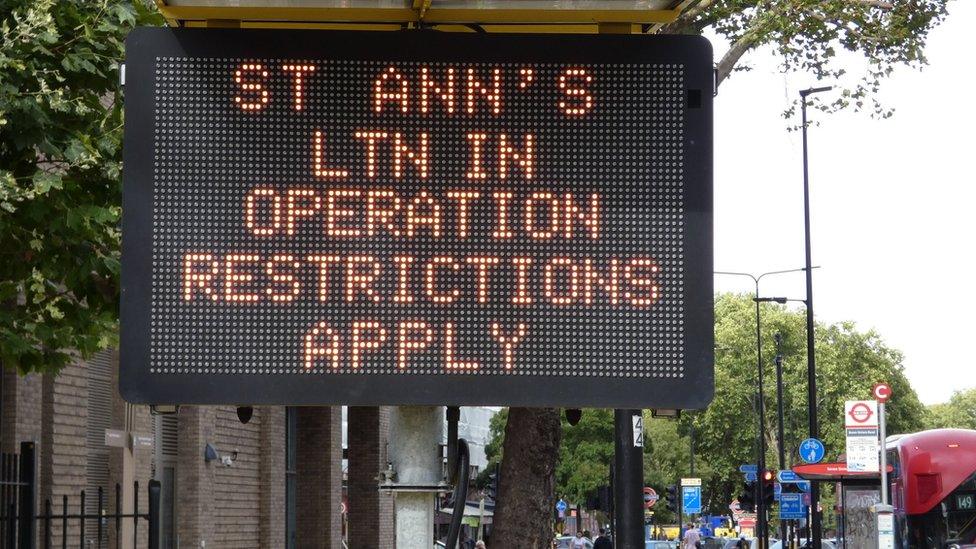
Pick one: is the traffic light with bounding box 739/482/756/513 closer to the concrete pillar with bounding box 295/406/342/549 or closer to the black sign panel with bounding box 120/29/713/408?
the concrete pillar with bounding box 295/406/342/549

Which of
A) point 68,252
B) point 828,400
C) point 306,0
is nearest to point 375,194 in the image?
point 306,0

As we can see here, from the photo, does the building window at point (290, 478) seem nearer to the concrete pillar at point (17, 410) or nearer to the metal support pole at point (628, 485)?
the metal support pole at point (628, 485)

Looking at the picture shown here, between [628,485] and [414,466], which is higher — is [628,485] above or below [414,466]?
below

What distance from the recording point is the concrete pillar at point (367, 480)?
3045 cm

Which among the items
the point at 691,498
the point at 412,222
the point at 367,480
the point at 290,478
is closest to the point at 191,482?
the point at 290,478

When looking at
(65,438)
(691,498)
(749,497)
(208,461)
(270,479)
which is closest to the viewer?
(65,438)

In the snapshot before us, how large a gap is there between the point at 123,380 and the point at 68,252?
4.33 meters

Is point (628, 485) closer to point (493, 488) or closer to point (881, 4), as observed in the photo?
point (493, 488)

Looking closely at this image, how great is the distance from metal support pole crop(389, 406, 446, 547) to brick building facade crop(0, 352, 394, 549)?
8002 millimetres

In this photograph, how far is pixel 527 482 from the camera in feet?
55.7

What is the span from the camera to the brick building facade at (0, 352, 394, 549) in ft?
53.7

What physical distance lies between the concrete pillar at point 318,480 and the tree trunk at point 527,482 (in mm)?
10542

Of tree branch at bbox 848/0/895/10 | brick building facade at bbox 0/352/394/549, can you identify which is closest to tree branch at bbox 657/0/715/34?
tree branch at bbox 848/0/895/10

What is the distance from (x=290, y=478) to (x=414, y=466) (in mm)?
20473
